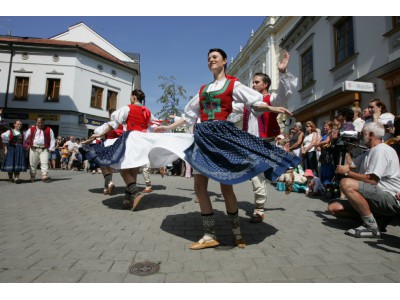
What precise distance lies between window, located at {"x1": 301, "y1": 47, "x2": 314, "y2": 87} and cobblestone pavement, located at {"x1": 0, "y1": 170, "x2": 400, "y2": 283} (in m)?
12.0

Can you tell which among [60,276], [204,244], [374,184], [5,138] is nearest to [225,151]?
[204,244]

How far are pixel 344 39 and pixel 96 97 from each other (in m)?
20.8

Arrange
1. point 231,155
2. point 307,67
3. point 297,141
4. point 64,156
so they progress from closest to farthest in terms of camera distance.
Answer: point 231,155 → point 297,141 → point 307,67 → point 64,156

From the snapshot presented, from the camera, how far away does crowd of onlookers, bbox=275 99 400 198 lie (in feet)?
14.2

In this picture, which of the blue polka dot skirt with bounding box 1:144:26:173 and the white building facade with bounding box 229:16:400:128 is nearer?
the blue polka dot skirt with bounding box 1:144:26:173

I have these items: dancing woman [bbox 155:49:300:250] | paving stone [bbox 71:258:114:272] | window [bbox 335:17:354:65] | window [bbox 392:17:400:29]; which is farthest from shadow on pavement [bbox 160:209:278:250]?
window [bbox 335:17:354:65]

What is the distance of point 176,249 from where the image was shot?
2590mm

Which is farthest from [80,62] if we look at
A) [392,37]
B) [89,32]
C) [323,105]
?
[392,37]

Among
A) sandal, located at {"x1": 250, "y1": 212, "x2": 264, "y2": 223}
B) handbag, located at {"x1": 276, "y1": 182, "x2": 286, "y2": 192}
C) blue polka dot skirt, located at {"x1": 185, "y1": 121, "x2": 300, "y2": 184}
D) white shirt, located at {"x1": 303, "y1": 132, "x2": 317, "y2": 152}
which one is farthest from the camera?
handbag, located at {"x1": 276, "y1": 182, "x2": 286, "y2": 192}

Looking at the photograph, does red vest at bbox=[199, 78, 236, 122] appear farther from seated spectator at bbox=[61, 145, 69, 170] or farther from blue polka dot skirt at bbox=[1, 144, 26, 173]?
seated spectator at bbox=[61, 145, 69, 170]

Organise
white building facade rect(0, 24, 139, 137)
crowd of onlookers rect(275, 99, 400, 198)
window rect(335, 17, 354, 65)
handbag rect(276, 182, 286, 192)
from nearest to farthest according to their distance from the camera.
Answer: crowd of onlookers rect(275, 99, 400, 198) → handbag rect(276, 182, 286, 192) → window rect(335, 17, 354, 65) → white building facade rect(0, 24, 139, 137)

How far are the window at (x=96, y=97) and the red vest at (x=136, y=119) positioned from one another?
21.5m

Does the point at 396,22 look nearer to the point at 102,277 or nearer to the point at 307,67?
the point at 307,67

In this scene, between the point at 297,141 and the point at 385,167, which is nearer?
the point at 385,167
